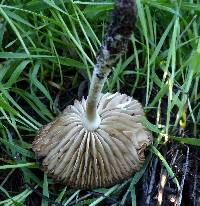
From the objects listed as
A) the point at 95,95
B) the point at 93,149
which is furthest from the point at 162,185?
the point at 95,95

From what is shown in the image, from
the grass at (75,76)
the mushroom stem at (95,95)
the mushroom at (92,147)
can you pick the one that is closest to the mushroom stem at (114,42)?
the mushroom stem at (95,95)

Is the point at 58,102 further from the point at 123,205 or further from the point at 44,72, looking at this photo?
the point at 123,205

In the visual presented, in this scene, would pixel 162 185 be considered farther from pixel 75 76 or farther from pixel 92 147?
pixel 75 76

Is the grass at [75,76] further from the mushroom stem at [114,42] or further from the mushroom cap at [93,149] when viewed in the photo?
the mushroom stem at [114,42]

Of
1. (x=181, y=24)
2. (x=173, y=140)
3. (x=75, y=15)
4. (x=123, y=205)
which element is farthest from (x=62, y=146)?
(x=181, y=24)

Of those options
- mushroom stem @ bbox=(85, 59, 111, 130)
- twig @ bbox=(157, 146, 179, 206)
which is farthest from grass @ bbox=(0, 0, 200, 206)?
mushroom stem @ bbox=(85, 59, 111, 130)

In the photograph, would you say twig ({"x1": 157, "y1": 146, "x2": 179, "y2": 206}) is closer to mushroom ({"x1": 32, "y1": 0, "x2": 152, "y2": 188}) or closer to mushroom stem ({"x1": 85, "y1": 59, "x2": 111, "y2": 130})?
mushroom ({"x1": 32, "y1": 0, "x2": 152, "y2": 188})
